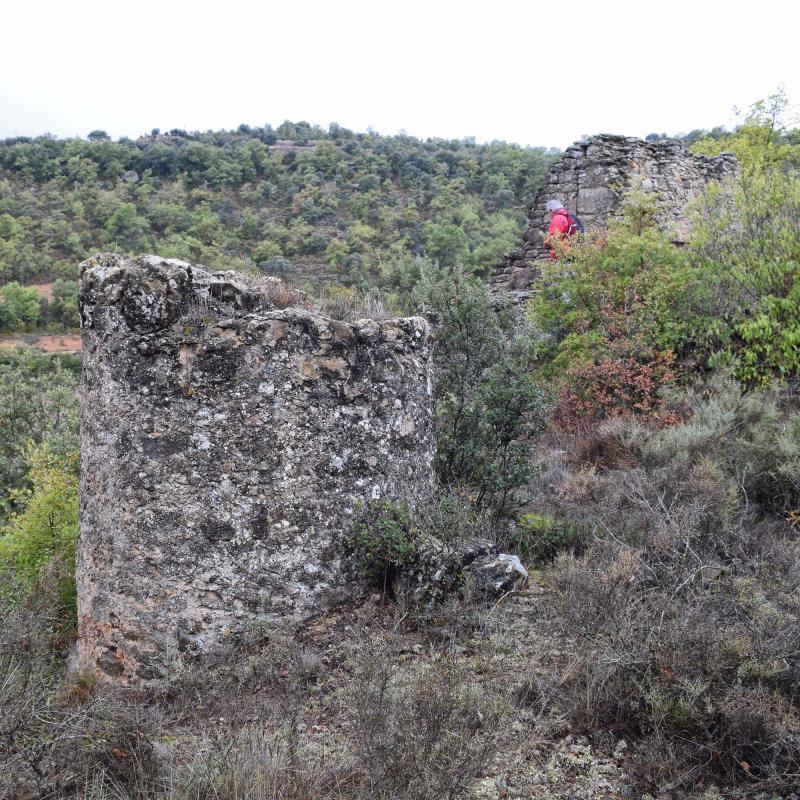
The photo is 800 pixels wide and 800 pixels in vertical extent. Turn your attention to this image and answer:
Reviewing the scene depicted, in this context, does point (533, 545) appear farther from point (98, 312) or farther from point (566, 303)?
point (566, 303)

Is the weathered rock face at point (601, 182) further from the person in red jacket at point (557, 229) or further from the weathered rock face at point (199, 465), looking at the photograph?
the weathered rock face at point (199, 465)

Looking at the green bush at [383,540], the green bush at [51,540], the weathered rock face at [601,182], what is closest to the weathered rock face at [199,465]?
the green bush at [383,540]

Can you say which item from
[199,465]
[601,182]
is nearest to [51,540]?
[199,465]

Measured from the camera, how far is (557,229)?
39.4 feet

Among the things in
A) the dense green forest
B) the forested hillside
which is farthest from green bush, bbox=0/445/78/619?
the forested hillside

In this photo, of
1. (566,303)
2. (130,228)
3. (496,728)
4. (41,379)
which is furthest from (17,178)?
(496,728)

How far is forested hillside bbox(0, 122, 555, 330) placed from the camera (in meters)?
24.3

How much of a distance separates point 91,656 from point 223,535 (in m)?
1.12

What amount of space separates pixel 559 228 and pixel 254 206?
21997mm

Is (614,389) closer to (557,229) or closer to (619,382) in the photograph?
(619,382)

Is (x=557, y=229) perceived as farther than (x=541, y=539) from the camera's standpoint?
Yes

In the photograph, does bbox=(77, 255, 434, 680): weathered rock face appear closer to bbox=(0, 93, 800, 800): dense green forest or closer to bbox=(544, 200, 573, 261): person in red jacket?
bbox=(0, 93, 800, 800): dense green forest

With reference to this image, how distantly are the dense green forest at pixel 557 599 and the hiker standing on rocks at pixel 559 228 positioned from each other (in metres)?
0.24

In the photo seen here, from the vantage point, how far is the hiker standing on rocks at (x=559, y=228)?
9953 millimetres
